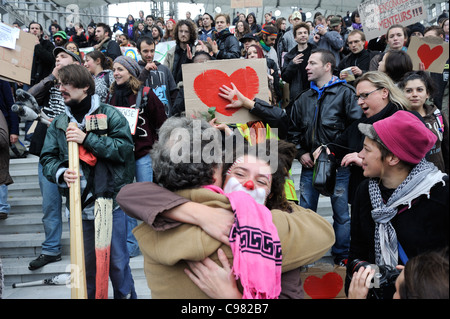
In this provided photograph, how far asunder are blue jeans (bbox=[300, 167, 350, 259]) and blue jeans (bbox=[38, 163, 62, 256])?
7.98 feet

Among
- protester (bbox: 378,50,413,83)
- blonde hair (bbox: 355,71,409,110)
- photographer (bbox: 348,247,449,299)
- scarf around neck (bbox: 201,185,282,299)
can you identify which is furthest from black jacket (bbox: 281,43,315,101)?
photographer (bbox: 348,247,449,299)

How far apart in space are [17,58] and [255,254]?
3015 millimetres

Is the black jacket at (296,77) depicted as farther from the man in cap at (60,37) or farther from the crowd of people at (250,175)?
the man in cap at (60,37)

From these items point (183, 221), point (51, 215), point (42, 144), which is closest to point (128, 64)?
point (42, 144)

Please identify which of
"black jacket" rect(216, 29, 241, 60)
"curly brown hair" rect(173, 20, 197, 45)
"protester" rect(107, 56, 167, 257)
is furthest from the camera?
"black jacket" rect(216, 29, 241, 60)

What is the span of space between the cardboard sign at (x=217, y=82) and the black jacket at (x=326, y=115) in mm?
1078

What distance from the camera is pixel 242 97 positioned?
284 centimetres

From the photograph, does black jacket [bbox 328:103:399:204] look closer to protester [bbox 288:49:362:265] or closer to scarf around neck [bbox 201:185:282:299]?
protester [bbox 288:49:362:265]

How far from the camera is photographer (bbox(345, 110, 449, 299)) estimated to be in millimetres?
1812

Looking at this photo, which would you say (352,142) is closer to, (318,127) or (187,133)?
(318,127)

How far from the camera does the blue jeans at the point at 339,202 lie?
3.74 m

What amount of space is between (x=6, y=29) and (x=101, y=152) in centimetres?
145

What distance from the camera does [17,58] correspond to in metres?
3.41
